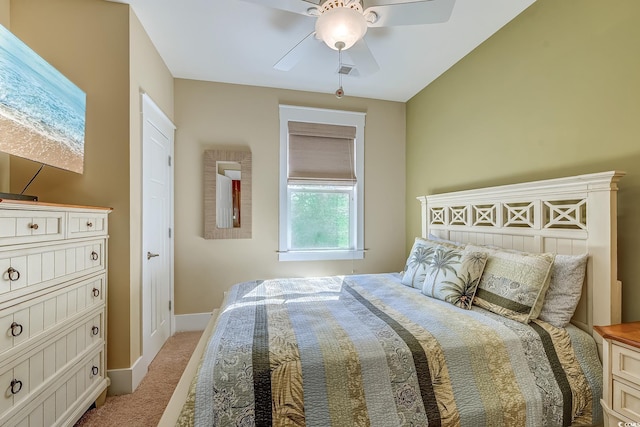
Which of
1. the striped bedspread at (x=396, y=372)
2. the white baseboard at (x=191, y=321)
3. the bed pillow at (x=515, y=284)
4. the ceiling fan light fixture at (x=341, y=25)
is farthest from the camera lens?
the white baseboard at (x=191, y=321)

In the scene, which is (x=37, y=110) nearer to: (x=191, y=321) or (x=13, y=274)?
(x=13, y=274)

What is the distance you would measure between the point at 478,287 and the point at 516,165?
1.05 meters

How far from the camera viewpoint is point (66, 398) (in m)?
1.52

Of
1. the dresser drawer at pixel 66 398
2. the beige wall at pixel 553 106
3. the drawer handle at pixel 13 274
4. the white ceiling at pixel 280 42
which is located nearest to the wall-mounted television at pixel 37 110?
the drawer handle at pixel 13 274

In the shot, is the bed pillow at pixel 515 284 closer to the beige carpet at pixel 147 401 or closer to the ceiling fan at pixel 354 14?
the ceiling fan at pixel 354 14

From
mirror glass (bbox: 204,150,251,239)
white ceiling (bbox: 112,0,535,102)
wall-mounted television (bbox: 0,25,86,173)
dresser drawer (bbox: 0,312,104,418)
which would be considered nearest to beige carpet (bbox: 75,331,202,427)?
dresser drawer (bbox: 0,312,104,418)

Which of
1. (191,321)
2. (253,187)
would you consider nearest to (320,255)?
(253,187)

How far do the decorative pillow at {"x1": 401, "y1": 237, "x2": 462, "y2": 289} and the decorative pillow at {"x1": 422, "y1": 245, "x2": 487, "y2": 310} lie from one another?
0.13 metres

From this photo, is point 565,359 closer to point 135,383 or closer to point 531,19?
point 531,19

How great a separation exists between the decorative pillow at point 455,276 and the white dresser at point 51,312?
7.23 ft

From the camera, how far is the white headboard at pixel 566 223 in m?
1.49

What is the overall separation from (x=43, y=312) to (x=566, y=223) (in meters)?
2.90

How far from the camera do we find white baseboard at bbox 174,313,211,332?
10.1ft

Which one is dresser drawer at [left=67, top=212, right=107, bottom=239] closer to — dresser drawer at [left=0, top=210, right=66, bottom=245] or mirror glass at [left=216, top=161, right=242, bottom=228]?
dresser drawer at [left=0, top=210, right=66, bottom=245]
